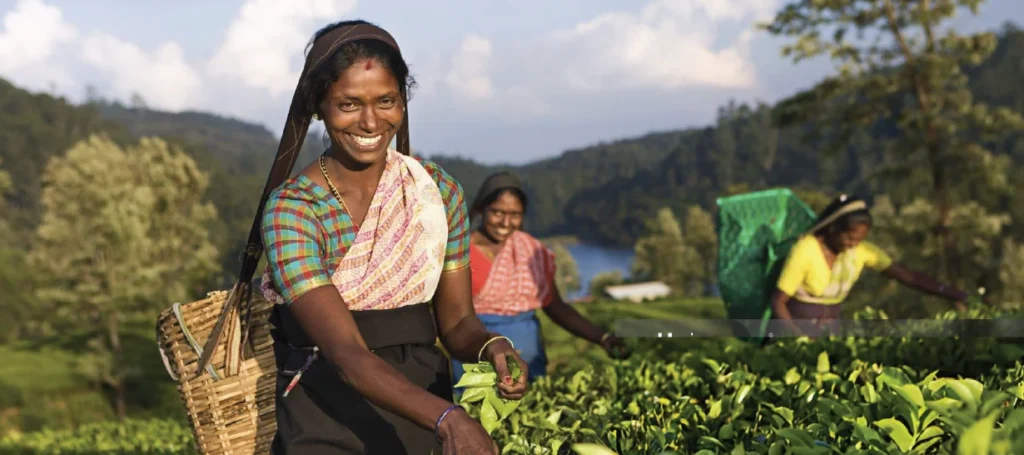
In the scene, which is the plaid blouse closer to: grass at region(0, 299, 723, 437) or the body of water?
grass at region(0, 299, 723, 437)

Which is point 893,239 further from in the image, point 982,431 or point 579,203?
point 579,203

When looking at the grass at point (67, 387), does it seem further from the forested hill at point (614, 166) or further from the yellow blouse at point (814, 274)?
the forested hill at point (614, 166)

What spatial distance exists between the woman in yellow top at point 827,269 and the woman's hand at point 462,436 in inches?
169

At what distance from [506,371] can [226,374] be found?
1.09 m

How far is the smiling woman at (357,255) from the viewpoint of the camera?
2158mm

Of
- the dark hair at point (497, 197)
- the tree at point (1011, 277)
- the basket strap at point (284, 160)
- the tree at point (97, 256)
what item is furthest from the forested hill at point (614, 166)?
the basket strap at point (284, 160)

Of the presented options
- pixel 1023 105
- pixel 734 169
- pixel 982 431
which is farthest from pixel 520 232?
pixel 734 169

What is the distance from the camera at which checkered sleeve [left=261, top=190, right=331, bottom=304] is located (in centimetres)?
207

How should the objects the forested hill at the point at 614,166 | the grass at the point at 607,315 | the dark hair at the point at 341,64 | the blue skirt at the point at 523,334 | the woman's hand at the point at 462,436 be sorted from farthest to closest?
1. the forested hill at the point at 614,166
2. the grass at the point at 607,315
3. the blue skirt at the point at 523,334
4. the dark hair at the point at 341,64
5. the woman's hand at the point at 462,436

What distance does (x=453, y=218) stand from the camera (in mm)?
2492

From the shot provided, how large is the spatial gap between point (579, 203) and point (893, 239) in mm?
159968

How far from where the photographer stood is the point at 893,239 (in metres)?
24.7

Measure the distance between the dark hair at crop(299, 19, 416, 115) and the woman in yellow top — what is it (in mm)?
4111

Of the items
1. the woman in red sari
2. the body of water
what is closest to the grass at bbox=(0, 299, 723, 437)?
the woman in red sari
